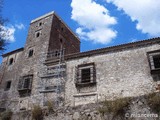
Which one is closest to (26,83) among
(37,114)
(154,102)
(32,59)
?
(32,59)

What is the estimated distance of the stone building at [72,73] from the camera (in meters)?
14.5

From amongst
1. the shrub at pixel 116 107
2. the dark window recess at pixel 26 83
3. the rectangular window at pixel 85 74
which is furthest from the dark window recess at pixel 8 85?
the shrub at pixel 116 107

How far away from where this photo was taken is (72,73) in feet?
55.5

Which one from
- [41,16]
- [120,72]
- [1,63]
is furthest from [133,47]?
[1,63]

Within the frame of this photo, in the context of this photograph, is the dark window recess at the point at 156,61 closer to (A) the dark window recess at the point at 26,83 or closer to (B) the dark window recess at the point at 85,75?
(B) the dark window recess at the point at 85,75

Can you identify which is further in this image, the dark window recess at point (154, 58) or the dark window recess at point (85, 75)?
the dark window recess at point (85, 75)

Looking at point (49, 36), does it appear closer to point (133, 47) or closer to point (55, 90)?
point (55, 90)

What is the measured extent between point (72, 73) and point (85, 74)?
121 cm

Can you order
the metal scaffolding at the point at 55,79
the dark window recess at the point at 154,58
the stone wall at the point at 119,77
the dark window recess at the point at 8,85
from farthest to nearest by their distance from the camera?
1. the dark window recess at the point at 8,85
2. the metal scaffolding at the point at 55,79
3. the dark window recess at the point at 154,58
4. the stone wall at the point at 119,77

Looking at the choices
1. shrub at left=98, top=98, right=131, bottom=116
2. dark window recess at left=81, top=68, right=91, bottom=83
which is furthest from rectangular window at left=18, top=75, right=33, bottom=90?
shrub at left=98, top=98, right=131, bottom=116

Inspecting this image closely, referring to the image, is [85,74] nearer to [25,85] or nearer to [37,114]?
[25,85]

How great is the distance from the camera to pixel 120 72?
15.1 meters

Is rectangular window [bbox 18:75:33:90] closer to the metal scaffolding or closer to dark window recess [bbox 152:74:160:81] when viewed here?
the metal scaffolding

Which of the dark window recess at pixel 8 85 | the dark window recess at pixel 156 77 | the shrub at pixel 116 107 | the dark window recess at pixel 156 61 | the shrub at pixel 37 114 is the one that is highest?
the dark window recess at pixel 156 61
